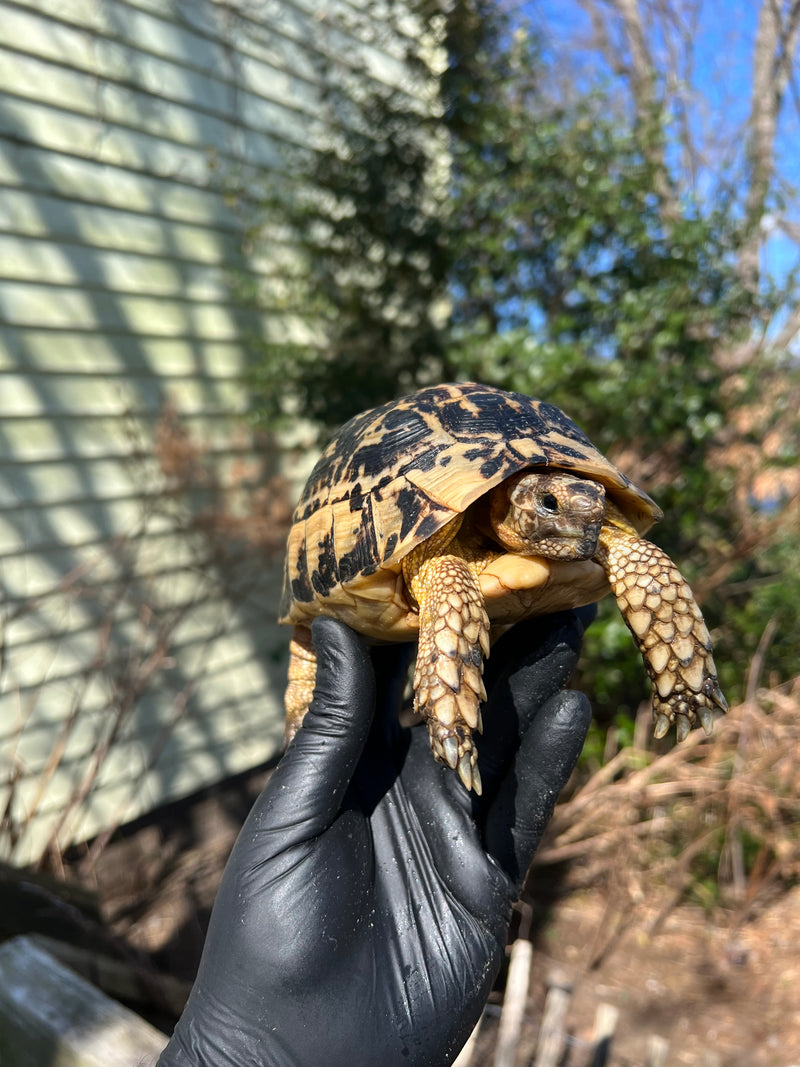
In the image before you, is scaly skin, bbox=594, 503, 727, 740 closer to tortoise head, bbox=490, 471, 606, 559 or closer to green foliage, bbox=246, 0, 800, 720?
tortoise head, bbox=490, 471, 606, 559

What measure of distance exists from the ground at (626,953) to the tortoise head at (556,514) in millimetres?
2158

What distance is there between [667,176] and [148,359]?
318 cm

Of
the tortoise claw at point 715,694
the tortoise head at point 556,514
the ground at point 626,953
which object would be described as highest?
the tortoise head at point 556,514

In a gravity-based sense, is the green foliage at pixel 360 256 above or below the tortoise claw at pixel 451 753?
above

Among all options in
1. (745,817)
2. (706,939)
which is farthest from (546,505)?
(706,939)

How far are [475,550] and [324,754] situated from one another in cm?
63

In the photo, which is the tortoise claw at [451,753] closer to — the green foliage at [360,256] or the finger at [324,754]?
the finger at [324,754]

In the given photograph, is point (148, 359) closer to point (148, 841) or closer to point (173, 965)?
point (148, 841)

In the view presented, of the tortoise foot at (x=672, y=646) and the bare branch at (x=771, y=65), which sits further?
the bare branch at (x=771, y=65)

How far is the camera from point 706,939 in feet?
10.9

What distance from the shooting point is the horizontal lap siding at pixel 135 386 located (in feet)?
10.7

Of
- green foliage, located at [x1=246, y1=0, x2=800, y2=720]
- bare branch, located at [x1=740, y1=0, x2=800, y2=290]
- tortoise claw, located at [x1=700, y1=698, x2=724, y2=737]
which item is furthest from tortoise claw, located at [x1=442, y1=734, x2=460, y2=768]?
bare branch, located at [x1=740, y1=0, x2=800, y2=290]

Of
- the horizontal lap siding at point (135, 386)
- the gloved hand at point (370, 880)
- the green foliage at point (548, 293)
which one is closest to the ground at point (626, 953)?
the horizontal lap siding at point (135, 386)

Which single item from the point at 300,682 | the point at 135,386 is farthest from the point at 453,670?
the point at 135,386
